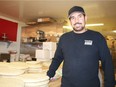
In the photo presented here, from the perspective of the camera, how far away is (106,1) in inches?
119

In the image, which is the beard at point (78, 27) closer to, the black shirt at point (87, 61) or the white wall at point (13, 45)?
the black shirt at point (87, 61)

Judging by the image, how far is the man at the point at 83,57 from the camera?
1251 millimetres

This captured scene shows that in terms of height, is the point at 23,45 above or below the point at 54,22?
below

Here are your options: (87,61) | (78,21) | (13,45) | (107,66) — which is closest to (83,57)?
(87,61)

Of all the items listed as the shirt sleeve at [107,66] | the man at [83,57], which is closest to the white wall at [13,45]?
the man at [83,57]

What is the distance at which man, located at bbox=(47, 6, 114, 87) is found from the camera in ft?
4.10

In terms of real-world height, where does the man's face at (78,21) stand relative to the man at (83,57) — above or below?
above

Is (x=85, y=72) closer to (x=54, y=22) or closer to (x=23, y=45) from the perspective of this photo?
(x=54, y=22)

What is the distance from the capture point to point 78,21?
4.44 ft

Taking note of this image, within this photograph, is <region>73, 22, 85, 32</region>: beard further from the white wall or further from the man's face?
the white wall

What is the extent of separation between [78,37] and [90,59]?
249 millimetres

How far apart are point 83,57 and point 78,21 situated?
1.13 ft

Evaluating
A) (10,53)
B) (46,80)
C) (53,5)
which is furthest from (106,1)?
(10,53)

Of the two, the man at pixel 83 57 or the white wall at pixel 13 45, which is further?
the white wall at pixel 13 45
